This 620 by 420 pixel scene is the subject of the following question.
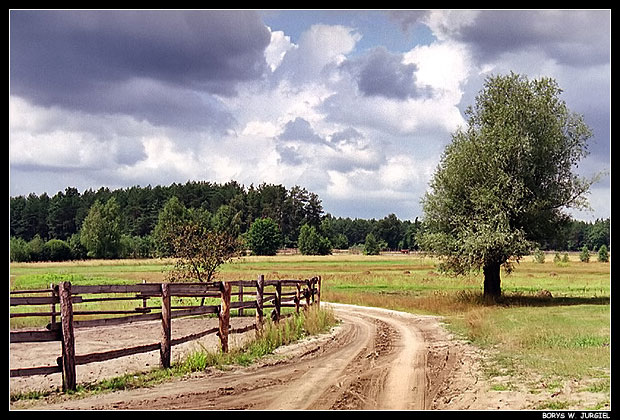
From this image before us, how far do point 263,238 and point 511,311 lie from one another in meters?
51.2

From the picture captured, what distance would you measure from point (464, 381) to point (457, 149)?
74.2 ft

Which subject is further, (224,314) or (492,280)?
(492,280)

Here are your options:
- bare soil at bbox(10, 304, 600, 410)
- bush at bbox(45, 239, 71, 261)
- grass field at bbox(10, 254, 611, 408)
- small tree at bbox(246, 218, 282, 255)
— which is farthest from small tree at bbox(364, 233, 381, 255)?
bare soil at bbox(10, 304, 600, 410)

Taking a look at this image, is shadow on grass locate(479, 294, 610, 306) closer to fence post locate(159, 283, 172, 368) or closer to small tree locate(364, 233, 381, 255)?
fence post locate(159, 283, 172, 368)

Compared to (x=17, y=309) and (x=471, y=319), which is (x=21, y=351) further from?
(x=471, y=319)

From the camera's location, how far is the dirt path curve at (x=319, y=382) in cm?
956

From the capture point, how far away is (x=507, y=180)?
30578mm

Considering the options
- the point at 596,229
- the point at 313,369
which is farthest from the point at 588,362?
the point at 596,229

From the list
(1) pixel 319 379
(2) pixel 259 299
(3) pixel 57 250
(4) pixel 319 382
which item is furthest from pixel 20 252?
(4) pixel 319 382

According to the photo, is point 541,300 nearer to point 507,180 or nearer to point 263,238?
point 507,180

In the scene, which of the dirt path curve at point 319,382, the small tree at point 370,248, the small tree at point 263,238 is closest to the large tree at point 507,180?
the dirt path curve at point 319,382

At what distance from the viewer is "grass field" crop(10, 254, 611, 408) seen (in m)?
12.1

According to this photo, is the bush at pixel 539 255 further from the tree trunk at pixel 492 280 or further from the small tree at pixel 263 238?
the small tree at pixel 263 238

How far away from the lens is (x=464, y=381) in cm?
1141
